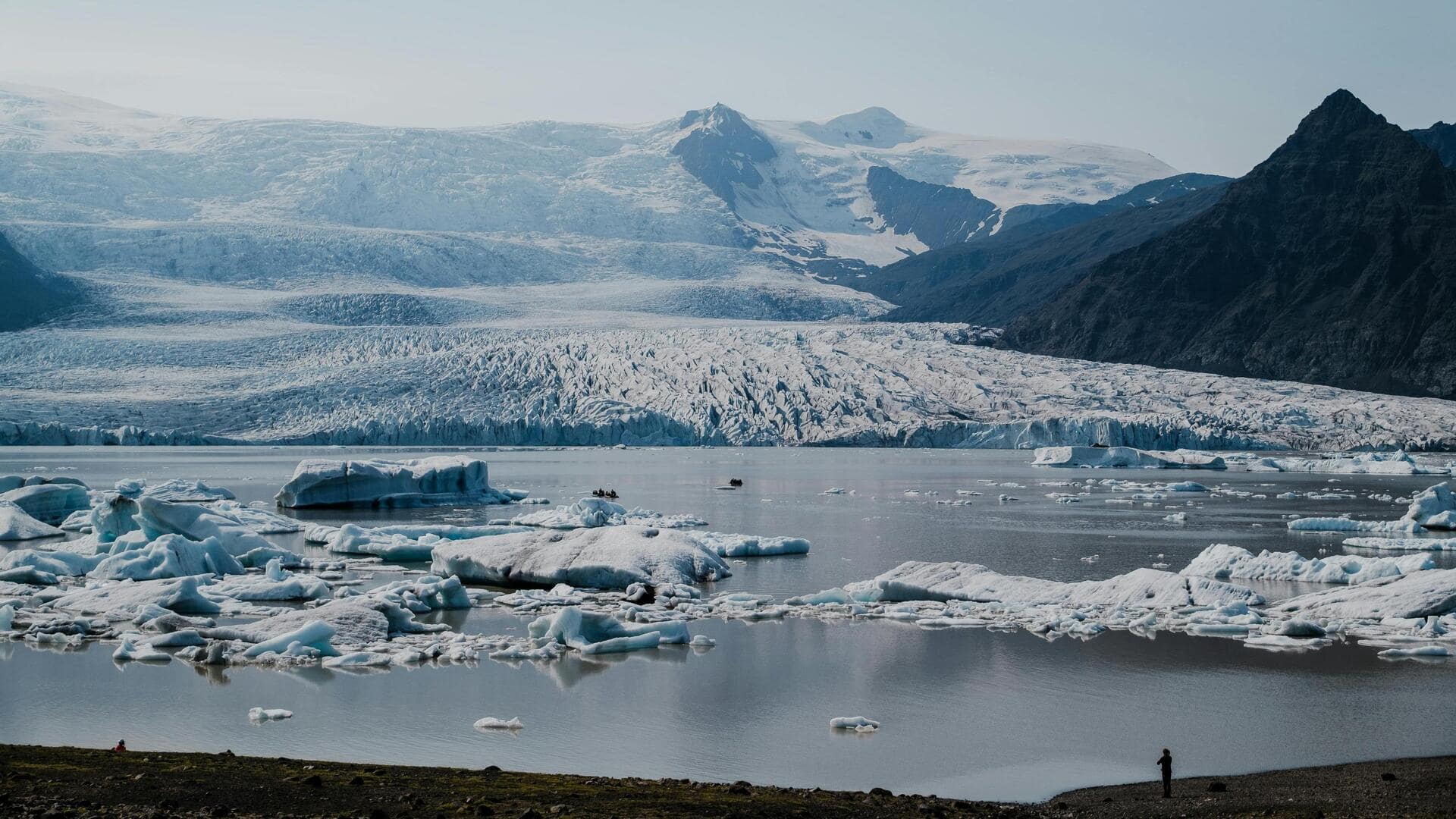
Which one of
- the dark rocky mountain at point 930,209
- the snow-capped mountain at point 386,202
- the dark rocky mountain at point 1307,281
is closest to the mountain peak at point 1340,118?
the dark rocky mountain at point 1307,281

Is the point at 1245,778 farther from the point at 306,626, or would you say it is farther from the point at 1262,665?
the point at 306,626

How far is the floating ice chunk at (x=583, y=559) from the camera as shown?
1653 cm

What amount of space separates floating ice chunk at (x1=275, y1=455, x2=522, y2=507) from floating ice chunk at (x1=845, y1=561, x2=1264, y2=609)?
15526mm

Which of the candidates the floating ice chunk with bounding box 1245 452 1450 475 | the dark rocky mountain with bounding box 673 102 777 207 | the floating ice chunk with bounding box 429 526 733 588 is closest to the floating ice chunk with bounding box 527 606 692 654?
the floating ice chunk with bounding box 429 526 733 588

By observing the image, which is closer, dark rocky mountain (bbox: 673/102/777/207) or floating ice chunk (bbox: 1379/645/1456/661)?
floating ice chunk (bbox: 1379/645/1456/661)

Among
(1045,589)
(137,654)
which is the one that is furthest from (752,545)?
(137,654)

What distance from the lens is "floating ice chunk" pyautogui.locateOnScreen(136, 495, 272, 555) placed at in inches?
746

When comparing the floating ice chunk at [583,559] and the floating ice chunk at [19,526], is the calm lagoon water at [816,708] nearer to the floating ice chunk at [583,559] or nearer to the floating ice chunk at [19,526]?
the floating ice chunk at [583,559]

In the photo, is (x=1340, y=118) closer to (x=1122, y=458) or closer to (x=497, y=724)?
(x=1122, y=458)

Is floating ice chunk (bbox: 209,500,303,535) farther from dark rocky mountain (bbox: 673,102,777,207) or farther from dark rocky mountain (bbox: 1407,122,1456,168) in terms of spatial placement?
dark rocky mountain (bbox: 1407,122,1456,168)

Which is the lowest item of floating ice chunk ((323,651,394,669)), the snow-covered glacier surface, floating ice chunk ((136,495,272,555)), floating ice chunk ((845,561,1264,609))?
floating ice chunk ((323,651,394,669))

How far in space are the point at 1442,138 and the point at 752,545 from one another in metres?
128

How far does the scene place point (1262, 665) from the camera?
1186 cm

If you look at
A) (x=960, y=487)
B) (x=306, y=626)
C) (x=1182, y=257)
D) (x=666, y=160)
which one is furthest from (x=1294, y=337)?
(x=306, y=626)
